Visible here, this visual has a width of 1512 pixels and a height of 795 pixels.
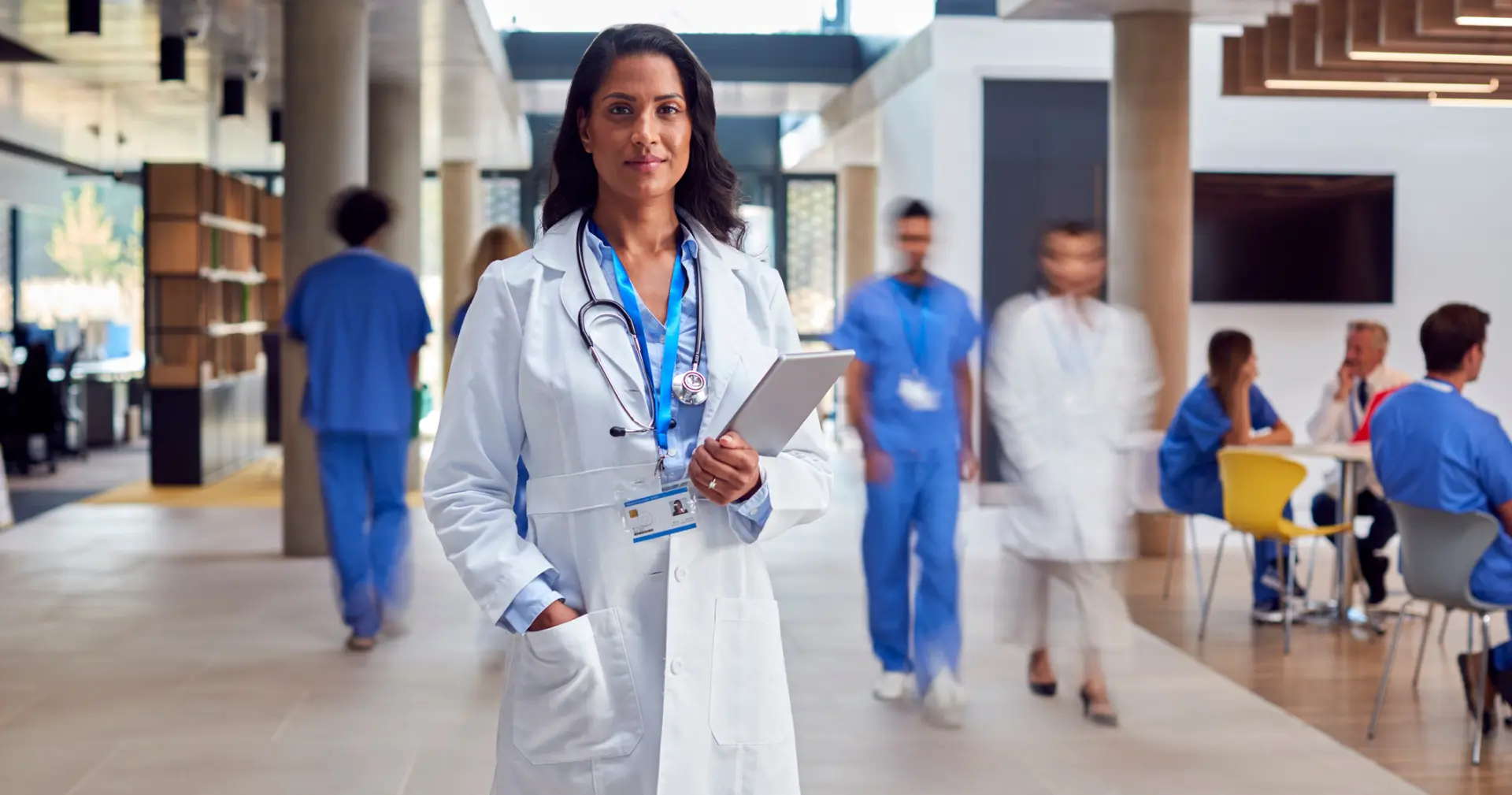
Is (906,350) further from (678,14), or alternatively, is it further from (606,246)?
(678,14)

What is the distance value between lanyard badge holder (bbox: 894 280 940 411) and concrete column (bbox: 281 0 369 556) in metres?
4.37

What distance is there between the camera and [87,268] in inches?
843

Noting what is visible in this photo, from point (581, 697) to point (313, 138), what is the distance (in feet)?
24.5

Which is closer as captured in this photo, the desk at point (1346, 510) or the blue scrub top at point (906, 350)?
the blue scrub top at point (906, 350)

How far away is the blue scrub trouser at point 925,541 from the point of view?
5.48m

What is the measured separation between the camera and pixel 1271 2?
8.90m

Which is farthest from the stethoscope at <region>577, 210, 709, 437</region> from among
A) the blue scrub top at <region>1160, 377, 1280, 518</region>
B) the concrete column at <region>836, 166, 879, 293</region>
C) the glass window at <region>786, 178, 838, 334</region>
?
the glass window at <region>786, 178, 838, 334</region>

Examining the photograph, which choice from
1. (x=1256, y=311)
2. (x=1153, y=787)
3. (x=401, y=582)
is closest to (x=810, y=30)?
(x=1256, y=311)

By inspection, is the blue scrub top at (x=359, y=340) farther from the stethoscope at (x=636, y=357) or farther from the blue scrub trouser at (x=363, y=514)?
the stethoscope at (x=636, y=357)

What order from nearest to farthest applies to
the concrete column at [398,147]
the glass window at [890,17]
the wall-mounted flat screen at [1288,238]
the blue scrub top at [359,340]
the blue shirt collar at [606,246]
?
1. the blue shirt collar at [606,246]
2. the blue scrub top at [359,340]
3. the wall-mounted flat screen at [1288,238]
4. the glass window at [890,17]
5. the concrete column at [398,147]

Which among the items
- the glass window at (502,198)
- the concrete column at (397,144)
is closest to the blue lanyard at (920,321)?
the concrete column at (397,144)

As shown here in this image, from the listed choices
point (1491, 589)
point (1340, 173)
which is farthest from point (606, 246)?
point (1340, 173)

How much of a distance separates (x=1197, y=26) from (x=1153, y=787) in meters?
8.27

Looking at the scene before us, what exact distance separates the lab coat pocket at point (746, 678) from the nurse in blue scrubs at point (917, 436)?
3.47 metres
